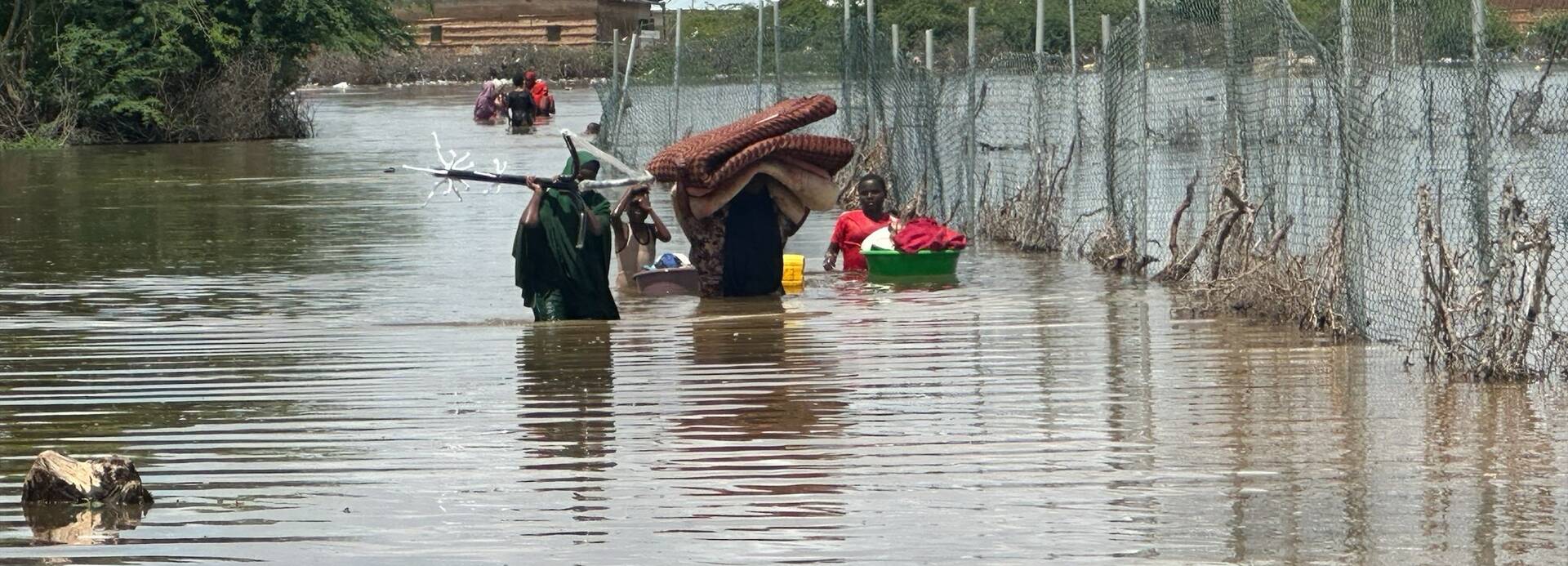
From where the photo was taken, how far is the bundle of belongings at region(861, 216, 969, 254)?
1361 cm

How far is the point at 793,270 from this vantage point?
1358 centimetres

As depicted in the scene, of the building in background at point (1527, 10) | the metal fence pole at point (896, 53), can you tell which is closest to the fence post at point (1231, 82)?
the building in background at point (1527, 10)

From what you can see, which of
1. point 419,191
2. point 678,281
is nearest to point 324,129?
point 419,191

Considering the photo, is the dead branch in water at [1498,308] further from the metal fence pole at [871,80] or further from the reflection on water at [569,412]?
the metal fence pole at [871,80]

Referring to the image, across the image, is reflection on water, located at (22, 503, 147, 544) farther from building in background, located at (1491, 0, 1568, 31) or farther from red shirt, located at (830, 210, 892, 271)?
red shirt, located at (830, 210, 892, 271)

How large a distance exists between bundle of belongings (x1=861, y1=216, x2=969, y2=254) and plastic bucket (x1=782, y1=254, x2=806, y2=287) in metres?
0.59

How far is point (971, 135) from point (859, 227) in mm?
2227

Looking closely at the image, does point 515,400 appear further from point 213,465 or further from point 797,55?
point 797,55

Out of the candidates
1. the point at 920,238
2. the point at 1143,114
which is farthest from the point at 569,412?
the point at 1143,114

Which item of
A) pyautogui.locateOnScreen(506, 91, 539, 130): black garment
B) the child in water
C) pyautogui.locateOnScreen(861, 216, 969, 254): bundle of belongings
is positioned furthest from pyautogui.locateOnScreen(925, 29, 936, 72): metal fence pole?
pyautogui.locateOnScreen(506, 91, 539, 130): black garment

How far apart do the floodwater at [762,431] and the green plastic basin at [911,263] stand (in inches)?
7.1

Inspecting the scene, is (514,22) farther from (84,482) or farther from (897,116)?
(84,482)

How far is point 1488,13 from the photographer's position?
30.2 ft

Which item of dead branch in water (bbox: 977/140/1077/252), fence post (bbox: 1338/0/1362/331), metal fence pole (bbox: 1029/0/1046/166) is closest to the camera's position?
fence post (bbox: 1338/0/1362/331)
